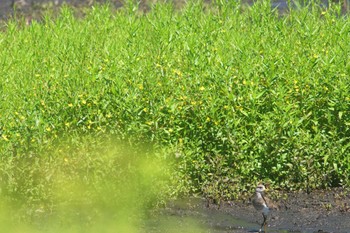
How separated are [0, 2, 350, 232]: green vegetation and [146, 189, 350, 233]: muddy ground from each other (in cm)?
13

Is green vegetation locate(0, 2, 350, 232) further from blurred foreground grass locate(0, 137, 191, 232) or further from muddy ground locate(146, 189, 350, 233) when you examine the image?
muddy ground locate(146, 189, 350, 233)

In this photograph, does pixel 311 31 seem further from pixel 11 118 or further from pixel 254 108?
pixel 11 118

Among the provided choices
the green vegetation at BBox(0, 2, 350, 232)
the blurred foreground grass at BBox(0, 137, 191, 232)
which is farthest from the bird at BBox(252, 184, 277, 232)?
the blurred foreground grass at BBox(0, 137, 191, 232)

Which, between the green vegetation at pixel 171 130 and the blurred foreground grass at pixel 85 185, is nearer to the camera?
the blurred foreground grass at pixel 85 185

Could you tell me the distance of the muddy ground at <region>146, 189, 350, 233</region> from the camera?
797cm

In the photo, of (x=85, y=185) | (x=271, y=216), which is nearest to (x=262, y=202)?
(x=271, y=216)

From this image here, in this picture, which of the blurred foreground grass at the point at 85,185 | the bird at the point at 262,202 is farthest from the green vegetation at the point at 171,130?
the bird at the point at 262,202

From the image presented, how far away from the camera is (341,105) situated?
28.8ft

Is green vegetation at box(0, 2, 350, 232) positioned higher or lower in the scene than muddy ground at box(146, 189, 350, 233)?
higher

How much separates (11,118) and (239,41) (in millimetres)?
2542

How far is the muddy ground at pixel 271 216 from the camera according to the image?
314 inches

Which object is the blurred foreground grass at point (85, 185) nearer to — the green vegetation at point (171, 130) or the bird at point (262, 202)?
the green vegetation at point (171, 130)

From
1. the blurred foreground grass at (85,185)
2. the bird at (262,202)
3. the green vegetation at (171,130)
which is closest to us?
the bird at (262,202)

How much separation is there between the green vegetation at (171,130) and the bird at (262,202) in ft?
1.62
